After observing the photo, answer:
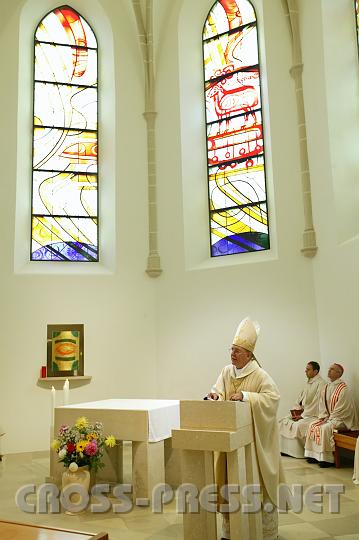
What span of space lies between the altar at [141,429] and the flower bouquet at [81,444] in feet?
0.63

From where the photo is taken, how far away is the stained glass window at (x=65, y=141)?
1019 centimetres

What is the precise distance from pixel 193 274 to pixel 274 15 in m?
4.85

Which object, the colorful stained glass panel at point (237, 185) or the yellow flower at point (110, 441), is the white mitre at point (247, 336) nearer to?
the yellow flower at point (110, 441)

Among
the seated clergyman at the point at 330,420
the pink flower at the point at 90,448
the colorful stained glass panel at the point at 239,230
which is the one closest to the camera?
the pink flower at the point at 90,448

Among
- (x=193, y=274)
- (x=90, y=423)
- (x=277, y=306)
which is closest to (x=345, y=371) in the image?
(x=277, y=306)

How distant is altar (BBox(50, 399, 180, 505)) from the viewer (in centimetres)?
568

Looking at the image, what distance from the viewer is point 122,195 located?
10195 millimetres

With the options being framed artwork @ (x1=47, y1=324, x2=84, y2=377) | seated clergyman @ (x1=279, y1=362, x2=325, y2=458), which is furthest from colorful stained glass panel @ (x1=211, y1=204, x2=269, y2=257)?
framed artwork @ (x1=47, y1=324, x2=84, y2=377)

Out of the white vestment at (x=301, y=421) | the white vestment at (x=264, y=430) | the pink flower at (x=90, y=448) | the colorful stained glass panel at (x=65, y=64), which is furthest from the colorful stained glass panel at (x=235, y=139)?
the pink flower at (x=90, y=448)

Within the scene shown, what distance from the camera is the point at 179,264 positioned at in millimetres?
9969

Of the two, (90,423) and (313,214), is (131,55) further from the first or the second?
(90,423)

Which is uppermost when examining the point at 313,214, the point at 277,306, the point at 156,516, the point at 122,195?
the point at 122,195

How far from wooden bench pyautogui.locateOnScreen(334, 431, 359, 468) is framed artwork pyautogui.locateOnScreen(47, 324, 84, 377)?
175 inches

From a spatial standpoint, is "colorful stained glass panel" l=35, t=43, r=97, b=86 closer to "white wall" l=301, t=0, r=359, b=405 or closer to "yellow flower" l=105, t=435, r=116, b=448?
"white wall" l=301, t=0, r=359, b=405
